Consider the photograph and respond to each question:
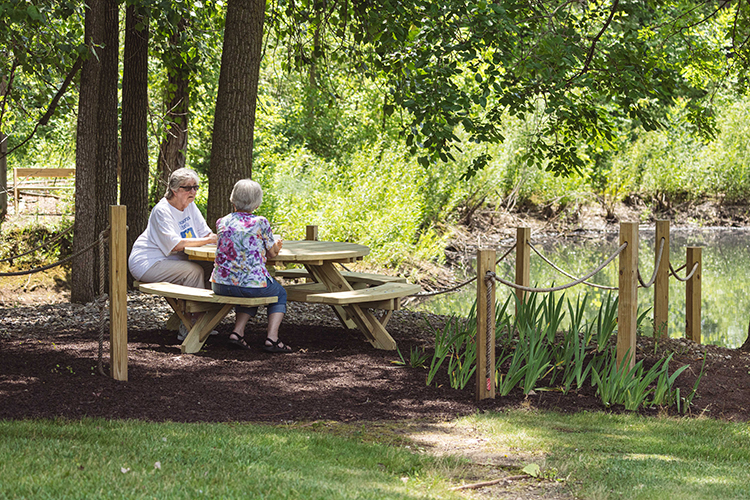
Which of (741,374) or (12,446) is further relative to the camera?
(741,374)

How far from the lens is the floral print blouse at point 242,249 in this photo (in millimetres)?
5969

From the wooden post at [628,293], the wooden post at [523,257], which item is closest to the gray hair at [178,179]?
the wooden post at [523,257]

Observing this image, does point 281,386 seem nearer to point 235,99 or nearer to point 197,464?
point 197,464

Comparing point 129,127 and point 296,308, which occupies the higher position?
point 129,127

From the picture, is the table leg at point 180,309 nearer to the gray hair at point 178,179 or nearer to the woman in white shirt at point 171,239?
the woman in white shirt at point 171,239

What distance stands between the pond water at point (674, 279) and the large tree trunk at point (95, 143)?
445 cm

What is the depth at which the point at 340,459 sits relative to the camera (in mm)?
3652

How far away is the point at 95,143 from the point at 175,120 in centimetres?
354

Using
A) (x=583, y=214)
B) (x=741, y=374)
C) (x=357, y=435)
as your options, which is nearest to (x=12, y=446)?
(x=357, y=435)

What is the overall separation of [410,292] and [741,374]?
9.18 feet

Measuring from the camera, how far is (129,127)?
31.5ft

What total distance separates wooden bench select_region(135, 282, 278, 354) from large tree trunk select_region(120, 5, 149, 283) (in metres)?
3.69

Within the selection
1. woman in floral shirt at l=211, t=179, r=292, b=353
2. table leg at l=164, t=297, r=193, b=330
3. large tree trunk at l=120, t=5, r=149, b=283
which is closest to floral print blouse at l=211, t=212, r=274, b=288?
woman in floral shirt at l=211, t=179, r=292, b=353

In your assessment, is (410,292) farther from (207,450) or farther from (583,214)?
(583,214)
